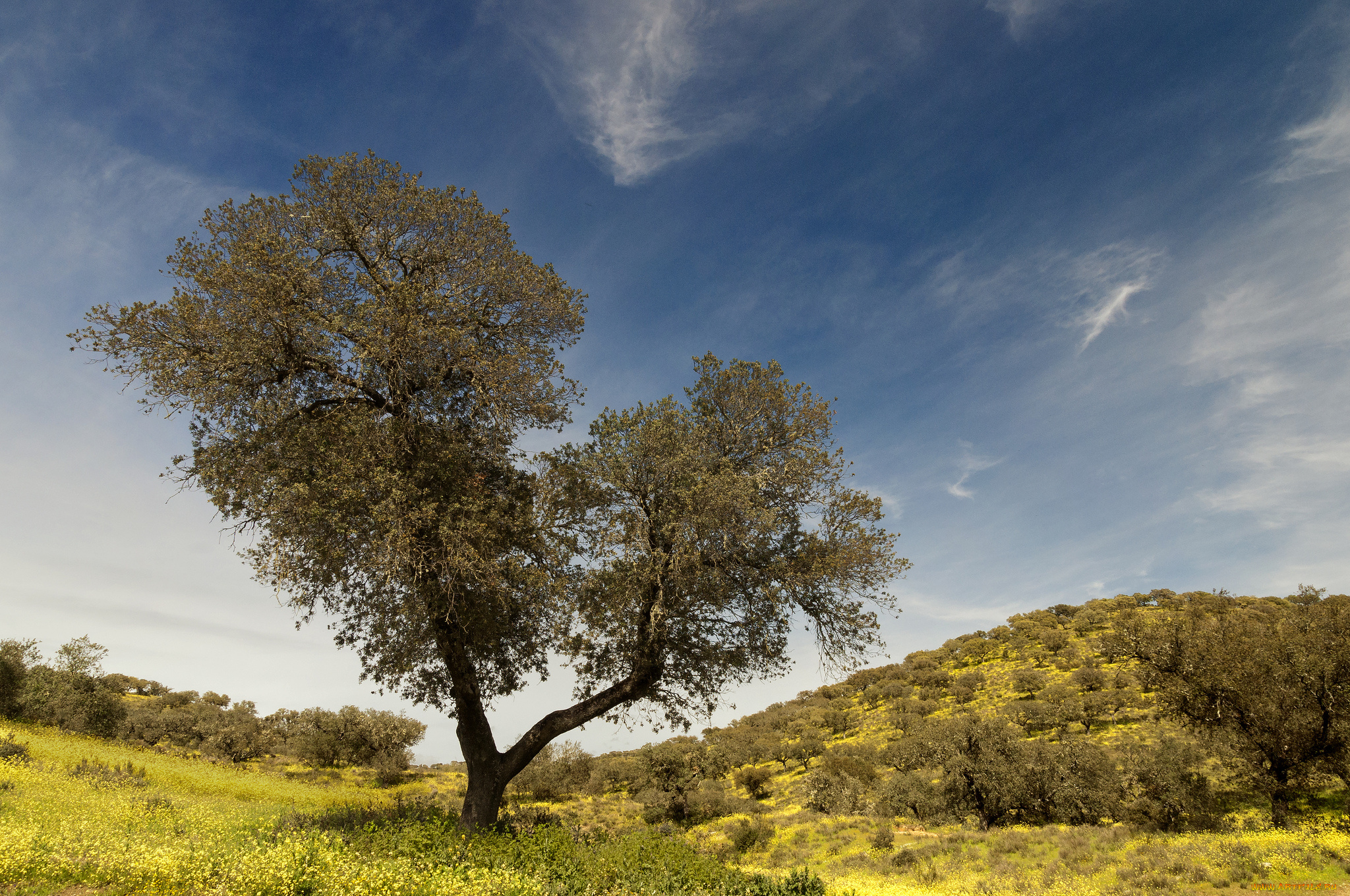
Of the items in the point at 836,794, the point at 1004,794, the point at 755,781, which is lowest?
the point at 755,781

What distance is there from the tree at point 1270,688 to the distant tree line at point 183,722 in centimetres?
4145

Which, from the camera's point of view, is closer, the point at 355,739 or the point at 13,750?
the point at 13,750

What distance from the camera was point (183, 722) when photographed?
38.5 meters

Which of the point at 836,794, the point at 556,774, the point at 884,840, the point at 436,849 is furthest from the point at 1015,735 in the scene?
the point at 436,849

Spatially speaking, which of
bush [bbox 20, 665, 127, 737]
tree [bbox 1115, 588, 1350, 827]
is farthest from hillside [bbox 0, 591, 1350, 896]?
bush [bbox 20, 665, 127, 737]

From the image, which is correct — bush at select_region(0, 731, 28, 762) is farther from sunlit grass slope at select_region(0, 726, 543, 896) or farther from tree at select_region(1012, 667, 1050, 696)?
tree at select_region(1012, 667, 1050, 696)

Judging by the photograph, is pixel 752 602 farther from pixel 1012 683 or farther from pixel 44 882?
pixel 1012 683

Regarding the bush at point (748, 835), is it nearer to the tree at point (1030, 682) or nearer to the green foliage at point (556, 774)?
the green foliage at point (556, 774)

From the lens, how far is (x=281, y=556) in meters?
12.5

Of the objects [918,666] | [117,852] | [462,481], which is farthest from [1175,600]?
[117,852]

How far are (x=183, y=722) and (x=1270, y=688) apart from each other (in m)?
58.7

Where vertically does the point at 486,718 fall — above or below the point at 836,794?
above

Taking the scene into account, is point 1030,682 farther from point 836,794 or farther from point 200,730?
point 200,730

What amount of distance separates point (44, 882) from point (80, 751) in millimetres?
21191
